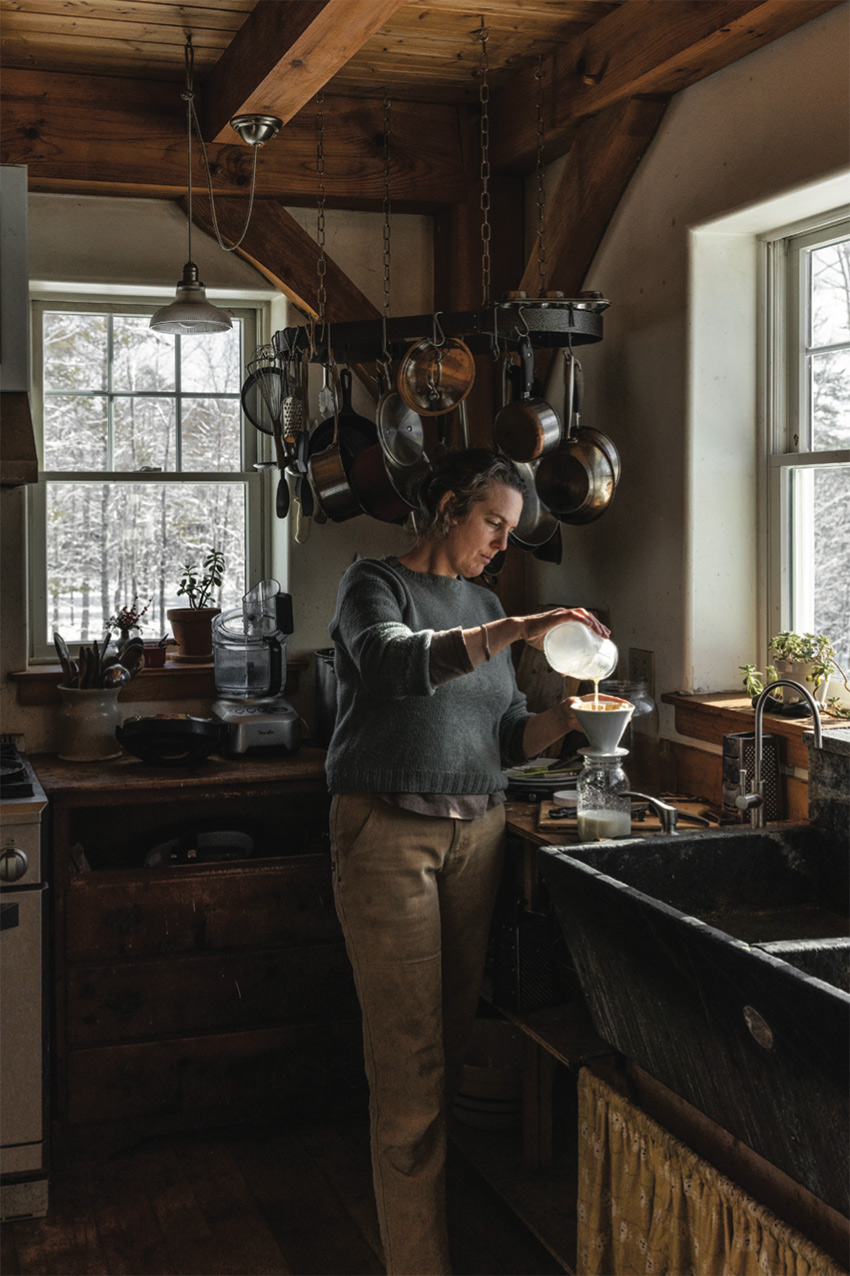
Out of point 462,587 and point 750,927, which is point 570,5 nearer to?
point 462,587

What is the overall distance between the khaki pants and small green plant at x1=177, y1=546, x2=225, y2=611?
60.3 inches

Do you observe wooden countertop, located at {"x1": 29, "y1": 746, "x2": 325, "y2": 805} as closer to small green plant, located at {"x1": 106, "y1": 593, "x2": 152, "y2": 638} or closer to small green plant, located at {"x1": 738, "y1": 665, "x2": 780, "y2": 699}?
small green plant, located at {"x1": 106, "y1": 593, "x2": 152, "y2": 638}

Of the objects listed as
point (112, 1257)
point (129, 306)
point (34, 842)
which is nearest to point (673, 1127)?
point (112, 1257)

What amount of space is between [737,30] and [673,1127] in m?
2.20

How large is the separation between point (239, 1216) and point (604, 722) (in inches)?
58.6

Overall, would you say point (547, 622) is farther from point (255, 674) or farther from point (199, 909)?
point (255, 674)

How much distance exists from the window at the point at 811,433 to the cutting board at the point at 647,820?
47 cm

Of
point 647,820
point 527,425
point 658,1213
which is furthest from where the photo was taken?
point 527,425

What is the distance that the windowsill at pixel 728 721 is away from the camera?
2592 mm

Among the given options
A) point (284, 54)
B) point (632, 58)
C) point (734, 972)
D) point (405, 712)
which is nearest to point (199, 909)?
point (405, 712)

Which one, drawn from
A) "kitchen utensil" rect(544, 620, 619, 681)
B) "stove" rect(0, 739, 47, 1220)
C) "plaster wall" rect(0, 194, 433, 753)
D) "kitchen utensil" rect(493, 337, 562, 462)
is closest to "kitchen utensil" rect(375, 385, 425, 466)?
"kitchen utensil" rect(493, 337, 562, 462)

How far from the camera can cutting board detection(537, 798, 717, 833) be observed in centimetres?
262

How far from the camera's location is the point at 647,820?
2.69 metres

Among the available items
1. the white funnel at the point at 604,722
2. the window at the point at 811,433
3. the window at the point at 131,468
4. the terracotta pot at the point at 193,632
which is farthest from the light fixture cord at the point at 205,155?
the white funnel at the point at 604,722
